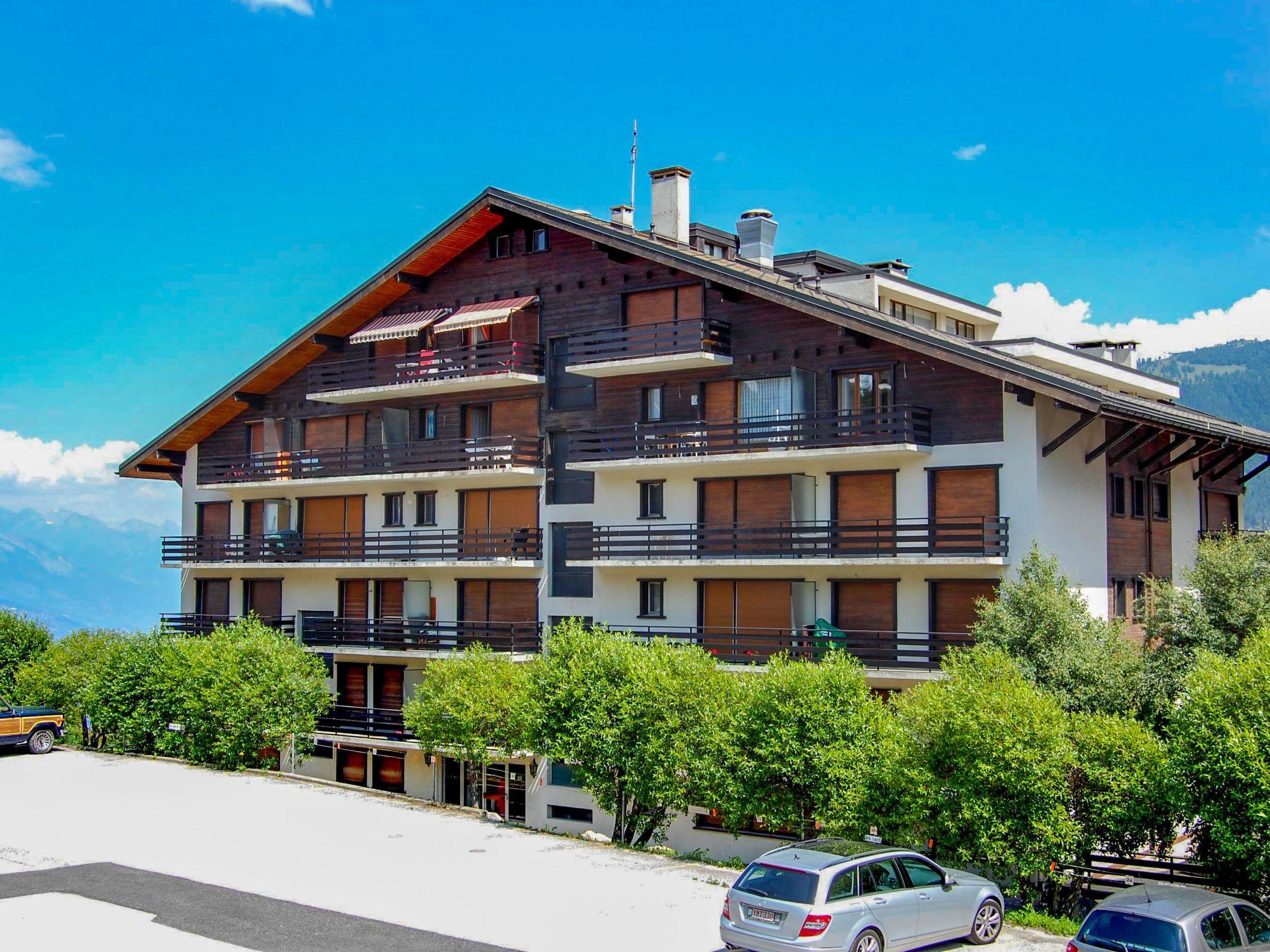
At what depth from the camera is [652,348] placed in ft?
124

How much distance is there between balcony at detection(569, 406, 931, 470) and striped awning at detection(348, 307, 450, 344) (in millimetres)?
7129

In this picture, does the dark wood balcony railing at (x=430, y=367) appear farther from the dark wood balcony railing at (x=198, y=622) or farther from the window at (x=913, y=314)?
the window at (x=913, y=314)

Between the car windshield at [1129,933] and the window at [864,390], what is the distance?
18906 mm

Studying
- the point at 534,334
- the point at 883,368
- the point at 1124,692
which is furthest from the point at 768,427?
the point at 1124,692

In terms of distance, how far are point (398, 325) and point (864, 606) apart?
60.5 feet

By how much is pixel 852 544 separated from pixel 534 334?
42.5ft

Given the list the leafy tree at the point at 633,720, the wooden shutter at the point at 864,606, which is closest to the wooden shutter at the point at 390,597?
the leafy tree at the point at 633,720

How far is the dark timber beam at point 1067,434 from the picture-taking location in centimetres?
3106

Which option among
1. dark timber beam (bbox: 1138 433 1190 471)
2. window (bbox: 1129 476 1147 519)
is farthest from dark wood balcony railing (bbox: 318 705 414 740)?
dark timber beam (bbox: 1138 433 1190 471)

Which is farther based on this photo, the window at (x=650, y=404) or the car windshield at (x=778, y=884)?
the window at (x=650, y=404)

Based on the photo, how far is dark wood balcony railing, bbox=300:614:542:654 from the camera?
4028 cm

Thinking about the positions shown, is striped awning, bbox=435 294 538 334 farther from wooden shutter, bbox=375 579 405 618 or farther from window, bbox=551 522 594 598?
wooden shutter, bbox=375 579 405 618

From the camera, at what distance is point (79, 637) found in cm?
4709

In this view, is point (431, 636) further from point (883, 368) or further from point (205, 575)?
point (883, 368)
